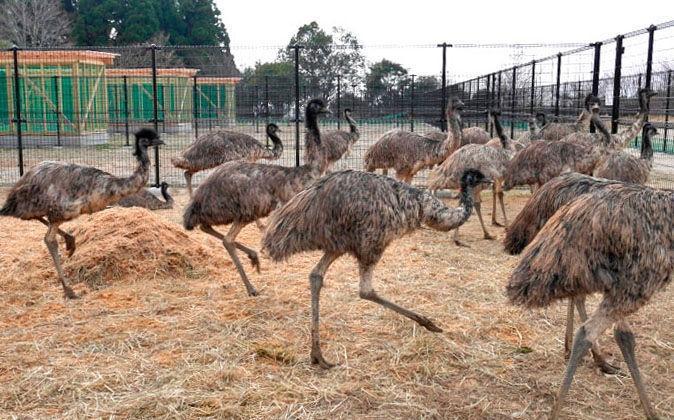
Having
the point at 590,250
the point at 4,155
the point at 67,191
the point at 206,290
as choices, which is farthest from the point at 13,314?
the point at 4,155

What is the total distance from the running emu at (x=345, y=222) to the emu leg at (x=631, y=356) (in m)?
1.32

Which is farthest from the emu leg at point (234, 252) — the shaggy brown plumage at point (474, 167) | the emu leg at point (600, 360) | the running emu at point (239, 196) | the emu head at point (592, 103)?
the emu head at point (592, 103)

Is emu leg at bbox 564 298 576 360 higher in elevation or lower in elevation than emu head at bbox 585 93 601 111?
lower

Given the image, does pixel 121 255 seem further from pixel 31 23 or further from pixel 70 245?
pixel 31 23

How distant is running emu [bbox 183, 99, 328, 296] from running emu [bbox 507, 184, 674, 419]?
2.60 m

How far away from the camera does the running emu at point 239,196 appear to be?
17.6ft

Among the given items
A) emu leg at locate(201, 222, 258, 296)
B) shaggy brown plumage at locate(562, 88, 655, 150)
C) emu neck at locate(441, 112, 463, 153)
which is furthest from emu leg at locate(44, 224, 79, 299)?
shaggy brown plumage at locate(562, 88, 655, 150)

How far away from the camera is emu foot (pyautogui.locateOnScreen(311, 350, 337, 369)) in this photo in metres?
4.01

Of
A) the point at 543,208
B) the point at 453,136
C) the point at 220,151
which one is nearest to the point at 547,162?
the point at 453,136

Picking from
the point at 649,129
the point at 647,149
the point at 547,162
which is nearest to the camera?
the point at 547,162

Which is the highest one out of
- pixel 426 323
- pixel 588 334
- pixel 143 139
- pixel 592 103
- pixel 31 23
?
pixel 31 23

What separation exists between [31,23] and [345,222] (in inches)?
1287

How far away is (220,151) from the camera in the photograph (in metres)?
9.51

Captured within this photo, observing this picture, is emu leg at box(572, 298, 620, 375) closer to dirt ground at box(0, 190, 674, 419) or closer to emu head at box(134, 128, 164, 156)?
dirt ground at box(0, 190, 674, 419)
